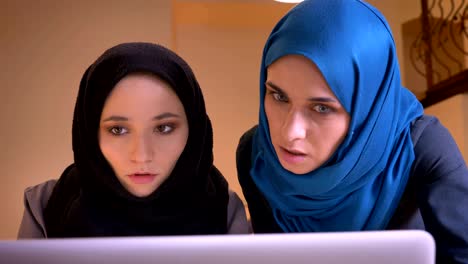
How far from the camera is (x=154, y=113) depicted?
1.00 meters

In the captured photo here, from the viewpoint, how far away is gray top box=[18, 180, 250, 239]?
1118 mm

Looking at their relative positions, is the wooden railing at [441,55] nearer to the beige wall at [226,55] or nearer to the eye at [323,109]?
the beige wall at [226,55]

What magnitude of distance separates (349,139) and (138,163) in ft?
1.20

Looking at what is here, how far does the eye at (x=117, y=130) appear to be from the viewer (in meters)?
1.03

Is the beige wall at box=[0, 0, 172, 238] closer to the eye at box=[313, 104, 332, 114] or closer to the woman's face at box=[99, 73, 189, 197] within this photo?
the woman's face at box=[99, 73, 189, 197]

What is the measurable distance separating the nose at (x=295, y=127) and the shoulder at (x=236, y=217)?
0.28 metres

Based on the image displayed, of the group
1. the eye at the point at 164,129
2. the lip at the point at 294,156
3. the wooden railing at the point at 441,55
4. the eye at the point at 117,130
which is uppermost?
the eye at the point at 117,130

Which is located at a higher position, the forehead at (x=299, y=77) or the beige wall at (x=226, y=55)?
the forehead at (x=299, y=77)

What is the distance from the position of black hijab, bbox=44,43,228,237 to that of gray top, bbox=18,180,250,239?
0.7 inches

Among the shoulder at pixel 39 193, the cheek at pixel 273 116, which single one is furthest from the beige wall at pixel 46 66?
the cheek at pixel 273 116

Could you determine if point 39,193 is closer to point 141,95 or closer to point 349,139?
point 141,95

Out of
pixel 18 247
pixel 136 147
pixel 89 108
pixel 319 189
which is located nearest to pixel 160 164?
pixel 136 147

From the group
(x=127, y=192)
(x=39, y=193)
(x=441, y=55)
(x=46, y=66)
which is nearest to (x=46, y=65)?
(x=46, y=66)

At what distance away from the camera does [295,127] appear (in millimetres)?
919
